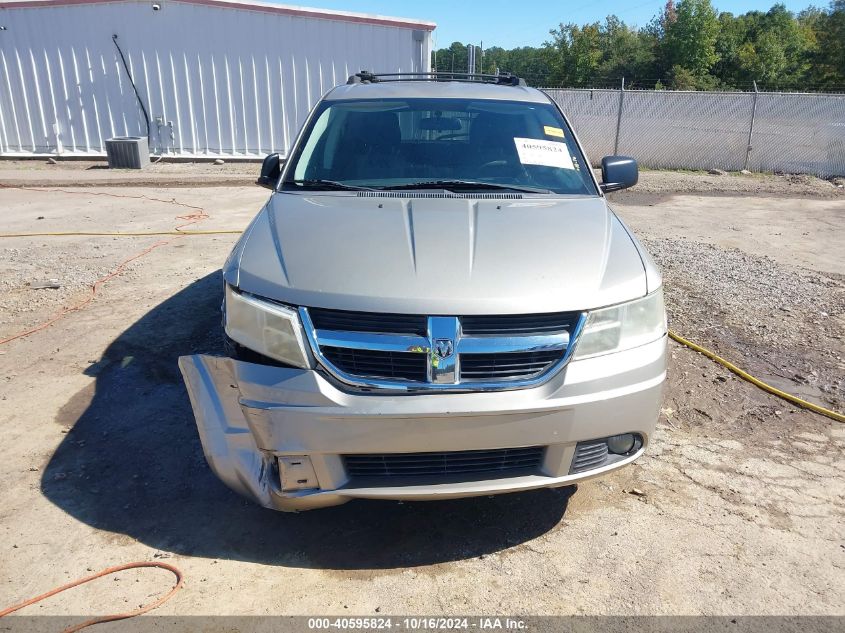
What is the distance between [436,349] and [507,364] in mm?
287

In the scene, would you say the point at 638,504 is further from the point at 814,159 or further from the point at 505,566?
the point at 814,159

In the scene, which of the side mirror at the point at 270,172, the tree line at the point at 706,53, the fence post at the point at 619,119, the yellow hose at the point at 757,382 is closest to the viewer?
the yellow hose at the point at 757,382

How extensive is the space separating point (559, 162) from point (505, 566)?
2.31m

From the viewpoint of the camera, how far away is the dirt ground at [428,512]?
257 cm

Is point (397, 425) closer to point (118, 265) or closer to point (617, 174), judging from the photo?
point (617, 174)

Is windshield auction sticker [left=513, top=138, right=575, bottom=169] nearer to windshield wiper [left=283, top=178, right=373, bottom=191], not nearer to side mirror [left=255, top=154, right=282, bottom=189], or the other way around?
windshield wiper [left=283, top=178, right=373, bottom=191]

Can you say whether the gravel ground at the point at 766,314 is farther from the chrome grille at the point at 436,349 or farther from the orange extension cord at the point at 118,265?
the orange extension cord at the point at 118,265

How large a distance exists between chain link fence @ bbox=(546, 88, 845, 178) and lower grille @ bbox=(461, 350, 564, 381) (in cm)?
1417

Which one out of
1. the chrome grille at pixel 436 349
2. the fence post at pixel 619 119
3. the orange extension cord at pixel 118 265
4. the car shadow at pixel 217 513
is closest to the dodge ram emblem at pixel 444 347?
the chrome grille at pixel 436 349

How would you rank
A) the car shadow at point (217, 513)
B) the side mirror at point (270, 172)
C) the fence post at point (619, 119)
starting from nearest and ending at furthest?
Answer: the car shadow at point (217, 513)
the side mirror at point (270, 172)
the fence post at point (619, 119)

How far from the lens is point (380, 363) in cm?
249

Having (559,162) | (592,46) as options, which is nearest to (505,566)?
(559,162)

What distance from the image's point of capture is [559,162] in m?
3.86

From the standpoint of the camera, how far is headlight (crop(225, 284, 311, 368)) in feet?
8.20
